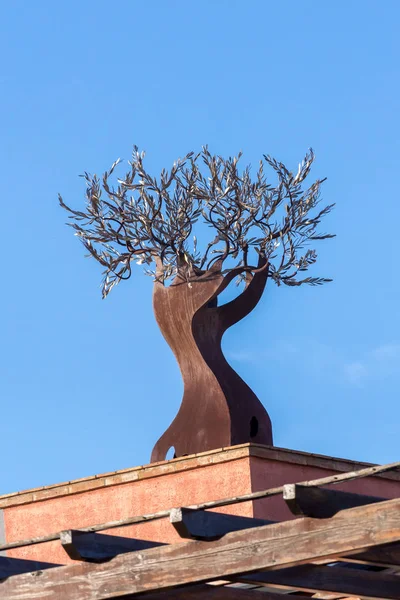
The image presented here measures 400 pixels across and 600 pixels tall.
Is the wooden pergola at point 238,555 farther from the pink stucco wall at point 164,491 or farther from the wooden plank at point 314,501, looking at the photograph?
the pink stucco wall at point 164,491

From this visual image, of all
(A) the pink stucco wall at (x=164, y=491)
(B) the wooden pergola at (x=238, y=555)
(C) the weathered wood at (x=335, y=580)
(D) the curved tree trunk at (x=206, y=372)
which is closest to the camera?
(B) the wooden pergola at (x=238, y=555)

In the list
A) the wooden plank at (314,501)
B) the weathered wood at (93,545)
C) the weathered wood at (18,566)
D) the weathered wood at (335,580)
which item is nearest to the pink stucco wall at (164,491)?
the weathered wood at (335,580)

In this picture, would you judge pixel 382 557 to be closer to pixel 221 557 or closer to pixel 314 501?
pixel 314 501

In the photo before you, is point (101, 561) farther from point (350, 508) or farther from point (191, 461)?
point (191, 461)

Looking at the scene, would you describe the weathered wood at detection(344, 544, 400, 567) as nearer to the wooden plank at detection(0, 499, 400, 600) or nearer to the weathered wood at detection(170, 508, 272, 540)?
the wooden plank at detection(0, 499, 400, 600)

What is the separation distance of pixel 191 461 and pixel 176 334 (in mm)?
1945

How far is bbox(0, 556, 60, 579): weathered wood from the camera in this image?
7115 mm


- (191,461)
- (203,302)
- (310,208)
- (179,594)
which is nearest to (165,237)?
(203,302)

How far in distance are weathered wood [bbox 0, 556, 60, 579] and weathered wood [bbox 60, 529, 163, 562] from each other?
65 centimetres

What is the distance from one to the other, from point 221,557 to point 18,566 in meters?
1.68

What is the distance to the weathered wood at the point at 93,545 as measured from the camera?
6414mm

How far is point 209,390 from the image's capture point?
12141mm

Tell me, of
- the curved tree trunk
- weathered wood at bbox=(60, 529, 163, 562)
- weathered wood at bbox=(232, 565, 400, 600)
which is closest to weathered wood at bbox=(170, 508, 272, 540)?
weathered wood at bbox=(232, 565, 400, 600)

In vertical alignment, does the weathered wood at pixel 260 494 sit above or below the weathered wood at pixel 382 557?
above
